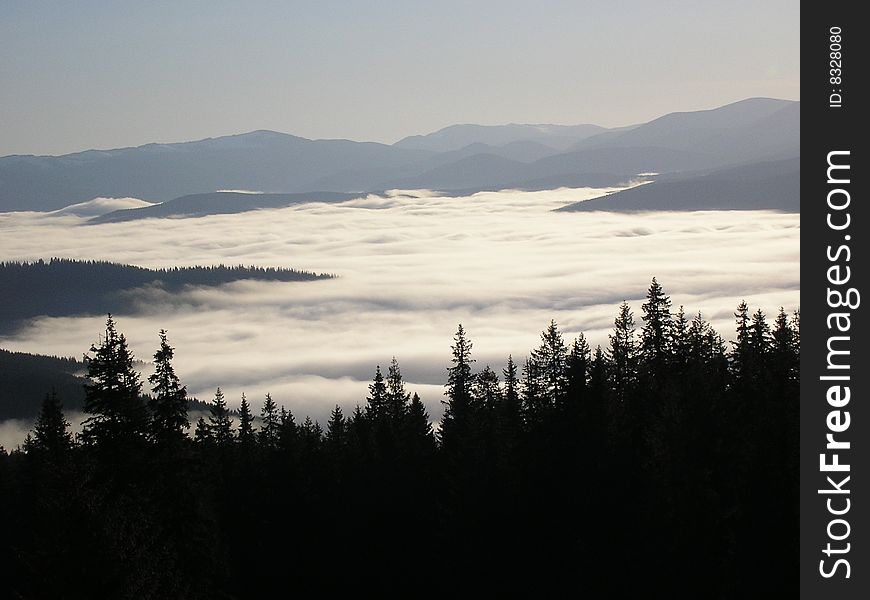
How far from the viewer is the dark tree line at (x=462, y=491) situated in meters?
31.1

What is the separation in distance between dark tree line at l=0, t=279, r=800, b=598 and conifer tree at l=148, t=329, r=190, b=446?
7 cm

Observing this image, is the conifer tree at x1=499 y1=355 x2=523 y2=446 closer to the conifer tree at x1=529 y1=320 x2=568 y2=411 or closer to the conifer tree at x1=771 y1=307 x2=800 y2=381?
the conifer tree at x1=529 y1=320 x2=568 y2=411

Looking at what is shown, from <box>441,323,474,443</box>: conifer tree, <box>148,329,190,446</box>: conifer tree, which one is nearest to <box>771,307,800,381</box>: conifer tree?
<box>441,323,474,443</box>: conifer tree

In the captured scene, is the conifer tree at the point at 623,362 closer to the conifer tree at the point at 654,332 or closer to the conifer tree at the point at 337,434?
the conifer tree at the point at 654,332

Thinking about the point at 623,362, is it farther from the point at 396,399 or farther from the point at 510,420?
the point at 396,399

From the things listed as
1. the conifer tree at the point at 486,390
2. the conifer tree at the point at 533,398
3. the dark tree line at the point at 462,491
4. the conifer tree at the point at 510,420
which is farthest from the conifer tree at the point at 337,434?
the conifer tree at the point at 510,420

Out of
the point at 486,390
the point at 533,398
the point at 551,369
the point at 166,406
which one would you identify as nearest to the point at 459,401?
the point at 533,398

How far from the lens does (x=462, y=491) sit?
159 ft

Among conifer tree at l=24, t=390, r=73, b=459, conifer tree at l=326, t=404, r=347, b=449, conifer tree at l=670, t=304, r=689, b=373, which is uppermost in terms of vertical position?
conifer tree at l=670, t=304, r=689, b=373

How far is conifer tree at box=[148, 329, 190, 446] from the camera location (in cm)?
3250

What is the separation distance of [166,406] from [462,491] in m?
19.5

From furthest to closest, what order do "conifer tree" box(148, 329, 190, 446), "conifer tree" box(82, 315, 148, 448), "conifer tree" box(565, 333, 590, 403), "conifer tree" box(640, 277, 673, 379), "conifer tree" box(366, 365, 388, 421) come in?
"conifer tree" box(366, 365, 388, 421)
"conifer tree" box(640, 277, 673, 379)
"conifer tree" box(565, 333, 590, 403)
"conifer tree" box(148, 329, 190, 446)
"conifer tree" box(82, 315, 148, 448)
